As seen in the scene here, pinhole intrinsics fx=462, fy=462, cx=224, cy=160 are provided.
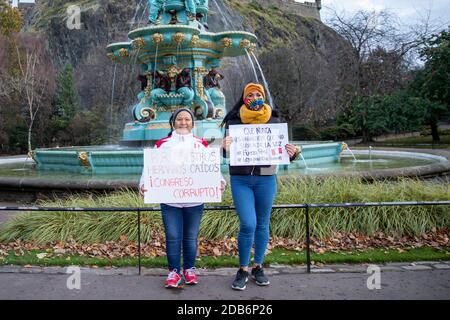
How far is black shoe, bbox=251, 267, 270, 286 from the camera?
4820mm

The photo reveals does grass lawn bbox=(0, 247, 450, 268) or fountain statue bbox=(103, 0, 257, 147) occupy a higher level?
fountain statue bbox=(103, 0, 257, 147)

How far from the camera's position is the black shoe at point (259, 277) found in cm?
482

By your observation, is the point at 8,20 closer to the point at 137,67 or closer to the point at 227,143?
the point at 137,67

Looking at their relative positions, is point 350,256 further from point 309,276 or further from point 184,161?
point 184,161

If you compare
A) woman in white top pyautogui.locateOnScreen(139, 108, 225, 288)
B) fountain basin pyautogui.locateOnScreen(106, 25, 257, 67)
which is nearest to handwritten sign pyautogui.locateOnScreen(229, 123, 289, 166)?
woman in white top pyautogui.locateOnScreen(139, 108, 225, 288)

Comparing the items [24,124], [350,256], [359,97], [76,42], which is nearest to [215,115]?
[350,256]

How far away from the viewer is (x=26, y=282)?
5059 mm

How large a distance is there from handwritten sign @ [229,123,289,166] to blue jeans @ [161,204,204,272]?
69cm

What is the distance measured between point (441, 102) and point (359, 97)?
663 centimetres

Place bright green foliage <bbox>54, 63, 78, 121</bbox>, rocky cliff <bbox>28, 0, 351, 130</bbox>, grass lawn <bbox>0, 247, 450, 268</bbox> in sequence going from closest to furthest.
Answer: grass lawn <bbox>0, 247, 450, 268</bbox> → rocky cliff <bbox>28, 0, 351, 130</bbox> → bright green foliage <bbox>54, 63, 78, 121</bbox>

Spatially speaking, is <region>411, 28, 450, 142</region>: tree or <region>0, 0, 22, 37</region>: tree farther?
<region>0, 0, 22, 37</region>: tree

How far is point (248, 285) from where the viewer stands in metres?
4.84

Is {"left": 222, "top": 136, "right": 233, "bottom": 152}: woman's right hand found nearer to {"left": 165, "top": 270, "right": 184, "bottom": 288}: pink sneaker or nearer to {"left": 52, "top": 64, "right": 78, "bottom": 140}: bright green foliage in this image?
{"left": 165, "top": 270, "right": 184, "bottom": 288}: pink sneaker

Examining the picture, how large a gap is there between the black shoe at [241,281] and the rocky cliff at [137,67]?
51.2ft
